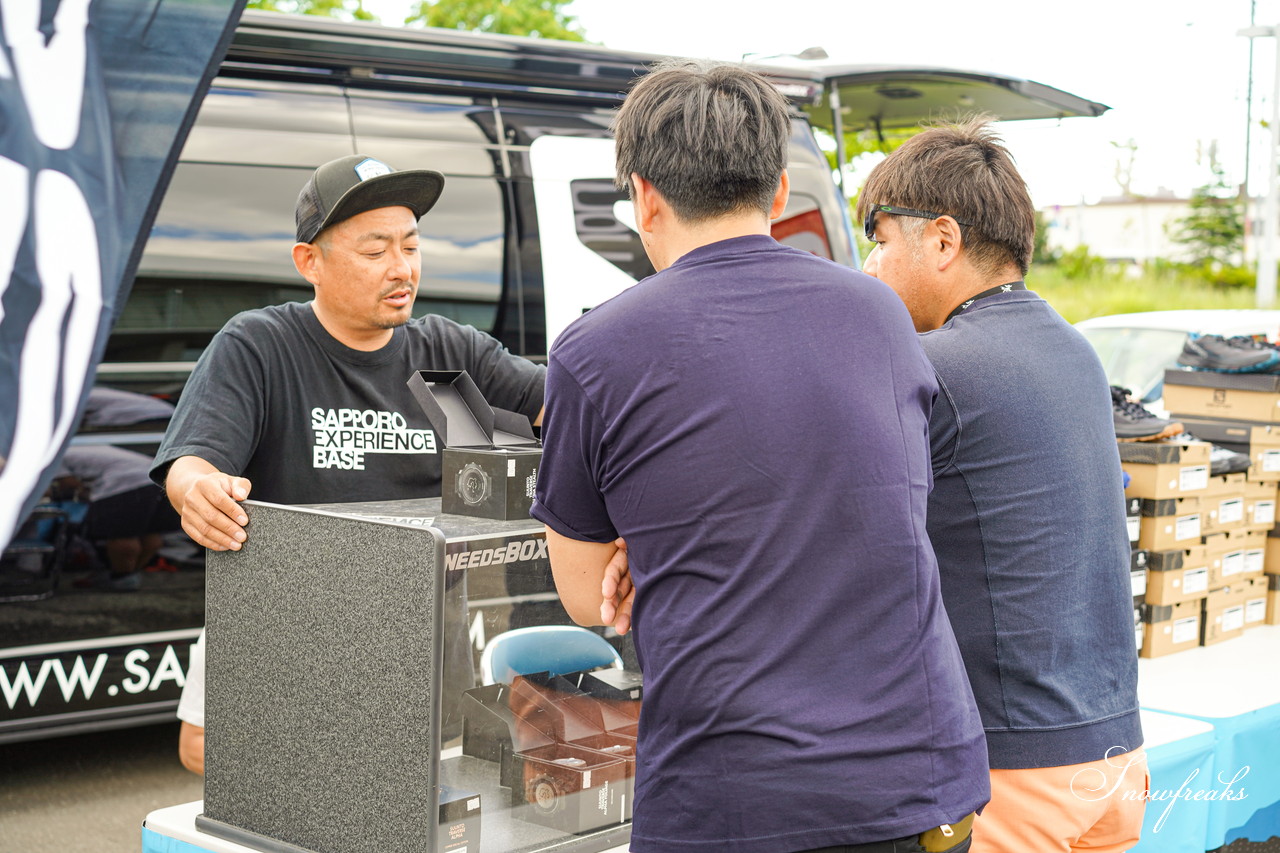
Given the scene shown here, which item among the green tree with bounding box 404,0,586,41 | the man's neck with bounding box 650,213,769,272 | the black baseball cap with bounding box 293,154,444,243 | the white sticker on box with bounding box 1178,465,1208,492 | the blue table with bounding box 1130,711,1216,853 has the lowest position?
the blue table with bounding box 1130,711,1216,853

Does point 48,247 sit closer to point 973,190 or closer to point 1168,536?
point 973,190

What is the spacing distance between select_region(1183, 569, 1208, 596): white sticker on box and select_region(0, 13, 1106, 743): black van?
6.40ft

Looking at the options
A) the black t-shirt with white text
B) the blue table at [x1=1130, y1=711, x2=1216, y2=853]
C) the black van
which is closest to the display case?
the black t-shirt with white text

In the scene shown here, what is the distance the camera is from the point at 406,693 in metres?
1.66

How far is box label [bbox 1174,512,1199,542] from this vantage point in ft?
11.6

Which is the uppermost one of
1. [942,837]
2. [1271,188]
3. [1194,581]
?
[1271,188]

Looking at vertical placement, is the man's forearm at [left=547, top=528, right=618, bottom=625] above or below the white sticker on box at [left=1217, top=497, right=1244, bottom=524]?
above

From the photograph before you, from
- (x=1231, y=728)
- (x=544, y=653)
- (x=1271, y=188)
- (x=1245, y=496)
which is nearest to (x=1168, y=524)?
(x=1245, y=496)

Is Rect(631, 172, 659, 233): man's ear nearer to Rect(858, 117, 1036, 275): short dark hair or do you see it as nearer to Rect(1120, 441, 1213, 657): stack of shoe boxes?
Rect(858, 117, 1036, 275): short dark hair

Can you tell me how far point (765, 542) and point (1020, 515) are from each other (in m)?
0.57

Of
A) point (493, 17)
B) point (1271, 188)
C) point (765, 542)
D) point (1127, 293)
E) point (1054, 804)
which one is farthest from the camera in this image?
point (1127, 293)

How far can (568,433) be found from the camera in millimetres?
1411

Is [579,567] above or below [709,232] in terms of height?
below

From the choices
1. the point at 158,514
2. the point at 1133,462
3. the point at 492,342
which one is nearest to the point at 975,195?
the point at 492,342
